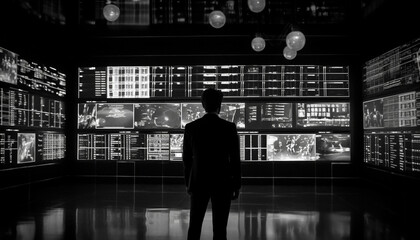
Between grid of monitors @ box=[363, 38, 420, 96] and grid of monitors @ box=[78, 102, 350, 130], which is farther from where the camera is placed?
grid of monitors @ box=[78, 102, 350, 130]

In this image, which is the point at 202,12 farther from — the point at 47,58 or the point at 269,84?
the point at 47,58

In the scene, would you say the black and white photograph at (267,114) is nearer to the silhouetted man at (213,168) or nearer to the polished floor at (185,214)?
the polished floor at (185,214)

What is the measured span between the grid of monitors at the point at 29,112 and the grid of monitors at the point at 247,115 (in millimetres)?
1201

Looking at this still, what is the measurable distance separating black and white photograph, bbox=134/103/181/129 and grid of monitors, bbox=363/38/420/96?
Answer: 4.09 m

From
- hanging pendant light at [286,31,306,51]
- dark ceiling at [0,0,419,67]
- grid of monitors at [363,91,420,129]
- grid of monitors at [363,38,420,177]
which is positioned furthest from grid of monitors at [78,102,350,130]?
hanging pendant light at [286,31,306,51]

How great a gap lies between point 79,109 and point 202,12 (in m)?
3.57

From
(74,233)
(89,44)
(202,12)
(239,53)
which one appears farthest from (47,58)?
(74,233)

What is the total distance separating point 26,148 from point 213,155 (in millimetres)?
5470

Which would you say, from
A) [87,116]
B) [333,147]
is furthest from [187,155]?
[87,116]

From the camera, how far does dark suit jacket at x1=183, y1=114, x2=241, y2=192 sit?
251 cm

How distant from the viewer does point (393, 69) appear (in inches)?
256

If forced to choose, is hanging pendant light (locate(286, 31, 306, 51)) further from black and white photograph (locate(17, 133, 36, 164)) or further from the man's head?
black and white photograph (locate(17, 133, 36, 164))

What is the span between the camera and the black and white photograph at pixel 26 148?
6581mm

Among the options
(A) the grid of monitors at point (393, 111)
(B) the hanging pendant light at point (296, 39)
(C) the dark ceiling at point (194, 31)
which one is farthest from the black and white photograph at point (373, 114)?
(B) the hanging pendant light at point (296, 39)
